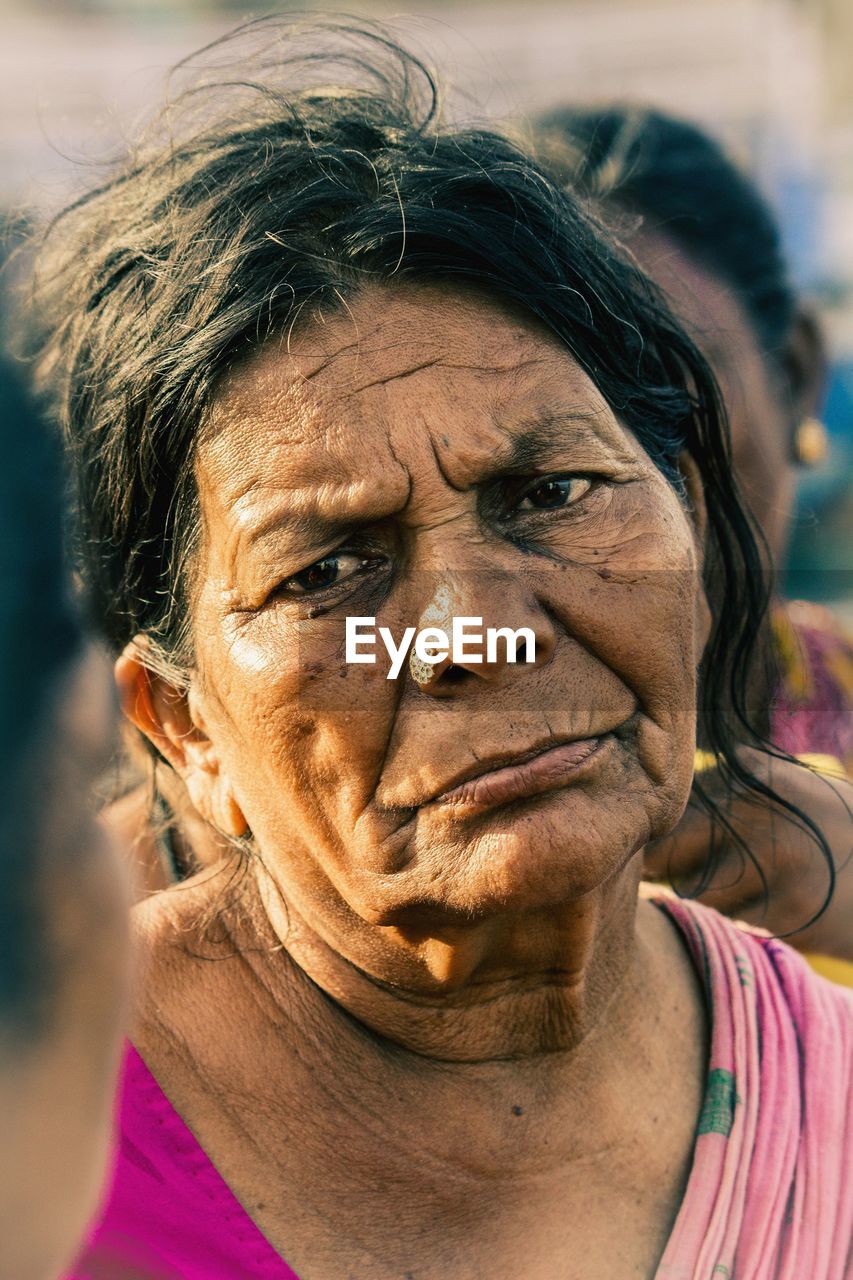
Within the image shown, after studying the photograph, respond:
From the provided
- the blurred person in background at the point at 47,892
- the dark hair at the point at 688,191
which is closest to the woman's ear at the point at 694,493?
the blurred person in background at the point at 47,892

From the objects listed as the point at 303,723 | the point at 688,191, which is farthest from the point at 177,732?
the point at 688,191

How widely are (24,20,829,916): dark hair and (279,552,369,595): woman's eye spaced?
8.3 inches

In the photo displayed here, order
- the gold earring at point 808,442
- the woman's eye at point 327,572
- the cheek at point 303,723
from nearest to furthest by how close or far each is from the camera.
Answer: the cheek at point 303,723
the woman's eye at point 327,572
the gold earring at point 808,442

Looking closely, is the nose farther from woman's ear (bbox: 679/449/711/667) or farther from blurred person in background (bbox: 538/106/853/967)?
blurred person in background (bbox: 538/106/853/967)

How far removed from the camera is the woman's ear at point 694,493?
7.89ft

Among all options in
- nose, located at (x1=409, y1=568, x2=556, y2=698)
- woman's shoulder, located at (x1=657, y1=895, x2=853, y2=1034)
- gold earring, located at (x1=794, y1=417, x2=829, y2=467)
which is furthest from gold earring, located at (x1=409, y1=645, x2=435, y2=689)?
gold earring, located at (x1=794, y1=417, x2=829, y2=467)

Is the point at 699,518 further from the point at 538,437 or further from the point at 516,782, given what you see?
the point at 516,782

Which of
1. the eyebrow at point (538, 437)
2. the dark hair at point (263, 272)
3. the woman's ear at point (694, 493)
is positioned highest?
the dark hair at point (263, 272)

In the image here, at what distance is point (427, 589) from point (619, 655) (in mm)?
291

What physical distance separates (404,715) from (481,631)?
17 cm

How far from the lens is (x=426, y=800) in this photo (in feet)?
6.07

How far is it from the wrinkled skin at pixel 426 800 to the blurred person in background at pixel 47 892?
0.64 m

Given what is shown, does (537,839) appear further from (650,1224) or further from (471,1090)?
(650,1224)

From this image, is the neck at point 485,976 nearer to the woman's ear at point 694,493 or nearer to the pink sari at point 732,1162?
the pink sari at point 732,1162
